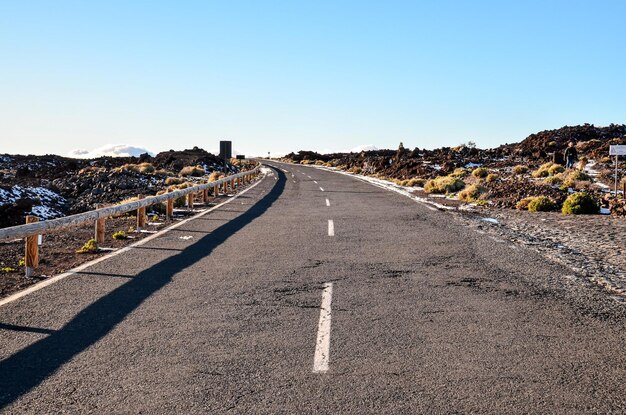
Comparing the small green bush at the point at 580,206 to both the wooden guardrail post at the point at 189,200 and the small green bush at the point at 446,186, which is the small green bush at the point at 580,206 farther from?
the wooden guardrail post at the point at 189,200

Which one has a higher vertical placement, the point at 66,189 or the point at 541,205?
the point at 541,205

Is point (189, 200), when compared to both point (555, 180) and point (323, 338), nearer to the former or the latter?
point (323, 338)

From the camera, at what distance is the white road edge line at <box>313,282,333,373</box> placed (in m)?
4.47

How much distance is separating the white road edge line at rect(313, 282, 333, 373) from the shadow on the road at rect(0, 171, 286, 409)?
206cm

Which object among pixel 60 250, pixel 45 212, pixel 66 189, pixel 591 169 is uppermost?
pixel 591 169

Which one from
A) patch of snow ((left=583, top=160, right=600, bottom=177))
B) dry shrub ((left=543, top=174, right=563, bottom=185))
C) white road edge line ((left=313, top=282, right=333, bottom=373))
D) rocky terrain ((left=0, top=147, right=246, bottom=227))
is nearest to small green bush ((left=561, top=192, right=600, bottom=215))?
dry shrub ((left=543, top=174, right=563, bottom=185))

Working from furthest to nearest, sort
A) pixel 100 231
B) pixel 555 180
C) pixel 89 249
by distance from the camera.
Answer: pixel 555 180, pixel 100 231, pixel 89 249

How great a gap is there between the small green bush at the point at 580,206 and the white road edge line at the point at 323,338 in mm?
13045

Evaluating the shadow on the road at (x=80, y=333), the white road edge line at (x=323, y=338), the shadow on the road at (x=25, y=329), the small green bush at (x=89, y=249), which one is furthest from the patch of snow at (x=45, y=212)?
the white road edge line at (x=323, y=338)

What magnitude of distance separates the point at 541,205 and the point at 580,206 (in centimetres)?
131

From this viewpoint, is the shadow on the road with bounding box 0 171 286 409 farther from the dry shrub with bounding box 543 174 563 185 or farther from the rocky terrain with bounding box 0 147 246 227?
the dry shrub with bounding box 543 174 563 185

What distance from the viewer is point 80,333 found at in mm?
5332

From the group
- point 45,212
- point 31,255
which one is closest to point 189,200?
point 31,255

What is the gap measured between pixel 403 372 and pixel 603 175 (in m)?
31.6
